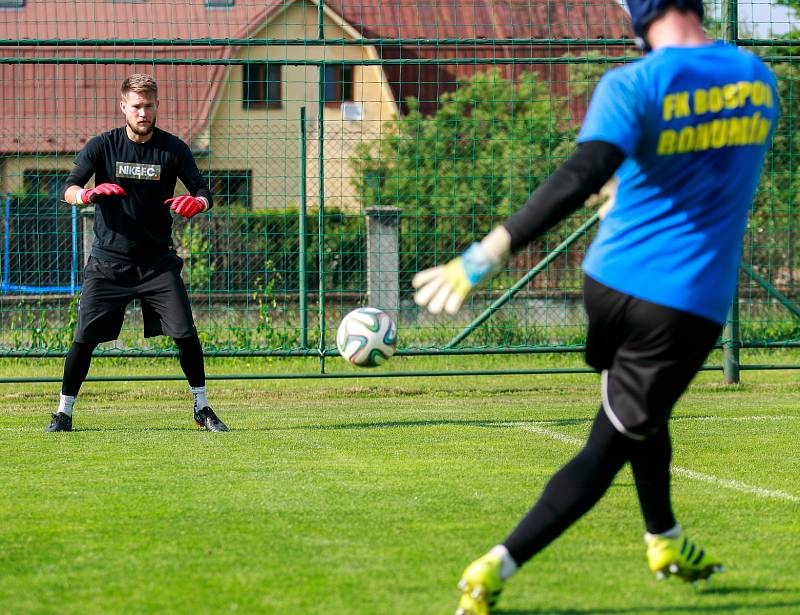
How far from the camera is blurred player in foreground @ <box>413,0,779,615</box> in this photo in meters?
3.43

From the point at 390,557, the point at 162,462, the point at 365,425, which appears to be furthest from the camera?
the point at 365,425

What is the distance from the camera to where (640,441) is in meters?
3.70

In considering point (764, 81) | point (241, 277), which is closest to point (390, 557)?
point (764, 81)

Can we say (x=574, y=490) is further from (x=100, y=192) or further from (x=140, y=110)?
(x=140, y=110)

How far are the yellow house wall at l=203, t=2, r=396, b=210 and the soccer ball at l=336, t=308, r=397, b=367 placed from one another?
4332 millimetres

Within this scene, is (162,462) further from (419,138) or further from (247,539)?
(419,138)

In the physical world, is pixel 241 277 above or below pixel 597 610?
above

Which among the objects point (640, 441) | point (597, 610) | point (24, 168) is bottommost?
point (597, 610)

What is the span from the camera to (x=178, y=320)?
313 inches

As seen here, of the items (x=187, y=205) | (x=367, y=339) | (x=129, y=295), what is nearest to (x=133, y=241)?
(x=129, y=295)

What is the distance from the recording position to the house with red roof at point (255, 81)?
34.9 feet

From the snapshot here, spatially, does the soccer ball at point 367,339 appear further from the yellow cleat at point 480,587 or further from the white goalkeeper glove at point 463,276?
the white goalkeeper glove at point 463,276

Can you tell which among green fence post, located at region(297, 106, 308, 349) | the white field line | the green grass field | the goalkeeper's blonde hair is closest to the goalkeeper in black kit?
the goalkeeper's blonde hair

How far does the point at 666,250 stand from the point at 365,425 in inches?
204
